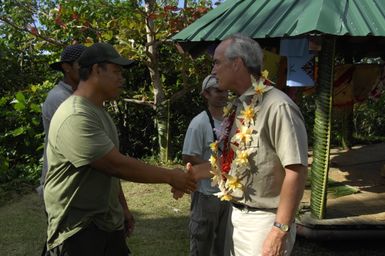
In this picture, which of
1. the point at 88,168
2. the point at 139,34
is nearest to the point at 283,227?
the point at 88,168

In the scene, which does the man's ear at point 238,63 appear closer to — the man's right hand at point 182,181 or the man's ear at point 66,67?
the man's right hand at point 182,181

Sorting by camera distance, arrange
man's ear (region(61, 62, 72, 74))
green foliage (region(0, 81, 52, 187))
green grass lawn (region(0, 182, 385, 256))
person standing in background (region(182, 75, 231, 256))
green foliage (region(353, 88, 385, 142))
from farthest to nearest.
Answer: green foliage (region(353, 88, 385, 142)) < green foliage (region(0, 81, 52, 187)) < green grass lawn (region(0, 182, 385, 256)) < person standing in background (region(182, 75, 231, 256)) < man's ear (region(61, 62, 72, 74))

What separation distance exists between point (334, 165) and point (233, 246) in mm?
5727

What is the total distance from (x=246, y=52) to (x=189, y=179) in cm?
85

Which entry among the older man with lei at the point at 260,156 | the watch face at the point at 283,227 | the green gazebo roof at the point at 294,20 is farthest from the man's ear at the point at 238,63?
the green gazebo roof at the point at 294,20

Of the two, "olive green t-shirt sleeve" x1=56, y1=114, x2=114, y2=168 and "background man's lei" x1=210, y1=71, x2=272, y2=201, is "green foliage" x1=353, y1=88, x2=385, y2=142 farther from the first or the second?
"olive green t-shirt sleeve" x1=56, y1=114, x2=114, y2=168

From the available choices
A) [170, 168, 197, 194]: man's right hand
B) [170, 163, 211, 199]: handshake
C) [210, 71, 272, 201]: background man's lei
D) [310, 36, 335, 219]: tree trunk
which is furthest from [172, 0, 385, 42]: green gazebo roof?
[170, 168, 197, 194]: man's right hand

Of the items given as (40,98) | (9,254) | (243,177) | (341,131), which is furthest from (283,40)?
(341,131)

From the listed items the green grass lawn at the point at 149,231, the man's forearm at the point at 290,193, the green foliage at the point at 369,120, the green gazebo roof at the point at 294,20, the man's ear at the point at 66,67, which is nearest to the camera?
the man's forearm at the point at 290,193

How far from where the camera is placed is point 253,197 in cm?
239

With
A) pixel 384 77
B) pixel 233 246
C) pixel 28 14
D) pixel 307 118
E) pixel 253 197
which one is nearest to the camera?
pixel 253 197

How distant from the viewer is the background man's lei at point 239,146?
236cm

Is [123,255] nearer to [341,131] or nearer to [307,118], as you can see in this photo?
[341,131]

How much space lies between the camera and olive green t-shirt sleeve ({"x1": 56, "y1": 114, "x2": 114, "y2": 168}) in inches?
86.9
